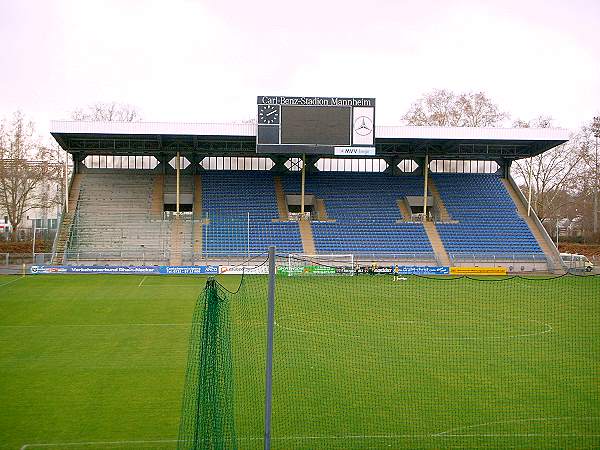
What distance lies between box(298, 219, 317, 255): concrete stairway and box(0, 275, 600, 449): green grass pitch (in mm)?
14402

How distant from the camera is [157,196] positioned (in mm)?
44156

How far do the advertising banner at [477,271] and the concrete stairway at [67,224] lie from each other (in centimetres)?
2354

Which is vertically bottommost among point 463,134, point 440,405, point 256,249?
point 440,405

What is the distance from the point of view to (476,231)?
139 ft

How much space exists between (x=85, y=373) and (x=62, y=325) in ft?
20.7

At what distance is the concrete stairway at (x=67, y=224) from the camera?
3775cm

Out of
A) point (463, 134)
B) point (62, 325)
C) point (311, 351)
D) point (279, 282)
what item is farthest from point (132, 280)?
point (463, 134)

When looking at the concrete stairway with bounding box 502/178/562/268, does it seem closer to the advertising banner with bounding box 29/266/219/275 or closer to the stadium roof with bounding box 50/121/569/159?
the stadium roof with bounding box 50/121/569/159

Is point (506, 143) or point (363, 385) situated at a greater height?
point (506, 143)

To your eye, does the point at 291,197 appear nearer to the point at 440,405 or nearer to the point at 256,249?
the point at 256,249

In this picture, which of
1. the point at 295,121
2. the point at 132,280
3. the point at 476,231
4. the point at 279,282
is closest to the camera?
the point at 279,282

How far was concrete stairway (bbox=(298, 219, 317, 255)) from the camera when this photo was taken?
39.9 m

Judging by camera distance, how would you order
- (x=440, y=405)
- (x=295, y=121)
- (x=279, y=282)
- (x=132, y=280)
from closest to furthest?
1. (x=440, y=405)
2. (x=279, y=282)
3. (x=132, y=280)
4. (x=295, y=121)

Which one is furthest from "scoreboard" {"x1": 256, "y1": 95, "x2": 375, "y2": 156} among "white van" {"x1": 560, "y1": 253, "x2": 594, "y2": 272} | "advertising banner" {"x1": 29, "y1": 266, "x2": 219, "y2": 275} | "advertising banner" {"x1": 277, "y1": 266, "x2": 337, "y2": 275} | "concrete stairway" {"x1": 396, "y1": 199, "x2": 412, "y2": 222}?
"white van" {"x1": 560, "y1": 253, "x2": 594, "y2": 272}
